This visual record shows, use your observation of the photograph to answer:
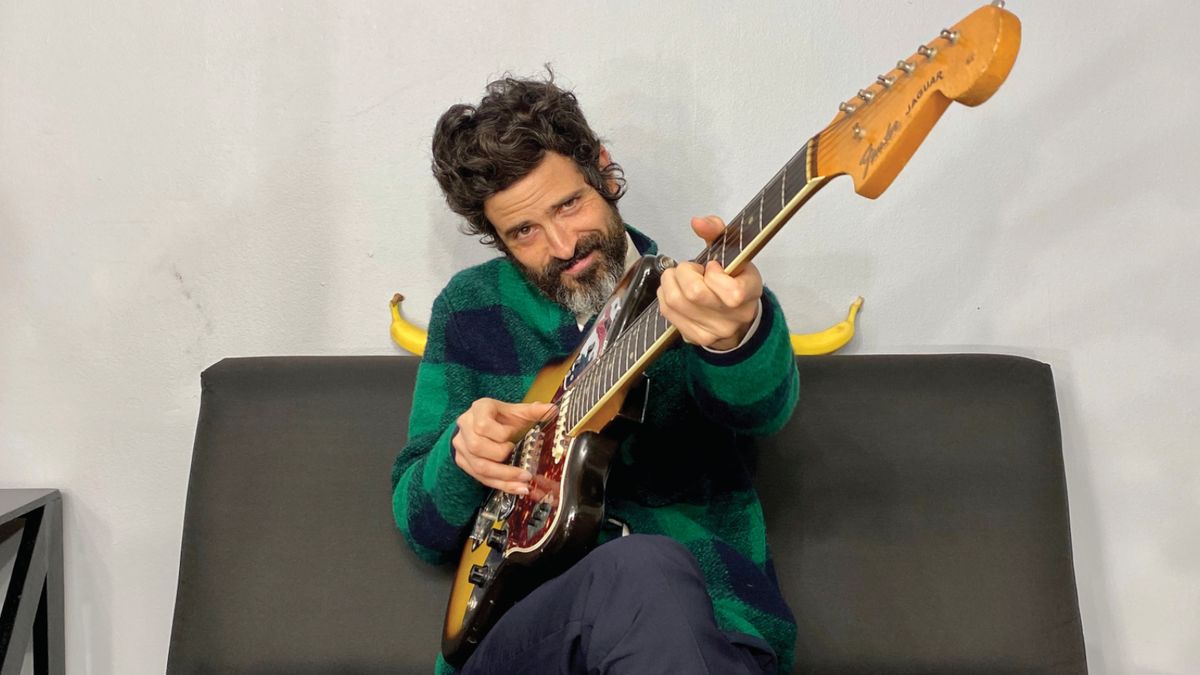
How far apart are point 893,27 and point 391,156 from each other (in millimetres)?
780

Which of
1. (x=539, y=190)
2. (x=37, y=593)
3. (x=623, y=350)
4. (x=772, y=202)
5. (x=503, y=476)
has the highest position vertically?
(x=539, y=190)

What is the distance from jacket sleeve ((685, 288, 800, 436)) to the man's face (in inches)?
6.6

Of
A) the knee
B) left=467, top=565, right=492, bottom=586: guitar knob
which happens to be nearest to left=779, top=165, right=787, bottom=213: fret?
the knee

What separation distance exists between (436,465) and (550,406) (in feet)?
0.56

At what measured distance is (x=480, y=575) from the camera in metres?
1.26

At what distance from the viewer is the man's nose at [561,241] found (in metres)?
1.33

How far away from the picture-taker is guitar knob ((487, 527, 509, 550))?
4.09 ft

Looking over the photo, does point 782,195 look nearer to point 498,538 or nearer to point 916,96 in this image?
point 916,96

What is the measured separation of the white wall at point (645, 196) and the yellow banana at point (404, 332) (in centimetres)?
3

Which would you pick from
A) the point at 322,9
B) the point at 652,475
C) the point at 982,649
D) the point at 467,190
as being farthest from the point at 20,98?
the point at 982,649

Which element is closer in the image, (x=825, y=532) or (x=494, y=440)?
(x=494, y=440)

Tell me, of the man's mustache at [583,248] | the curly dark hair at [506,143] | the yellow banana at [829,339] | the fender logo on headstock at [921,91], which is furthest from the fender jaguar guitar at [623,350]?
the yellow banana at [829,339]

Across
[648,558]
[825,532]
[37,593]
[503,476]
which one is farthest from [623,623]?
[37,593]

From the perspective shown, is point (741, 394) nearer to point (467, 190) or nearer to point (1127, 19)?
point (467, 190)
